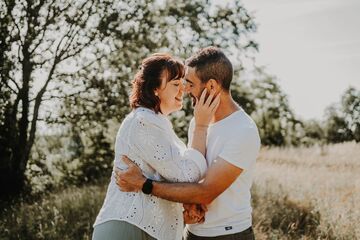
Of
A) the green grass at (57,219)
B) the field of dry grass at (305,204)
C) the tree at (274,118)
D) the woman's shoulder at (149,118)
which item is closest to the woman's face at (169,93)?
the woman's shoulder at (149,118)

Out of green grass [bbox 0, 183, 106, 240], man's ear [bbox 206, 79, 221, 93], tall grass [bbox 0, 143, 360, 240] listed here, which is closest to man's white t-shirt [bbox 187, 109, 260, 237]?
man's ear [bbox 206, 79, 221, 93]

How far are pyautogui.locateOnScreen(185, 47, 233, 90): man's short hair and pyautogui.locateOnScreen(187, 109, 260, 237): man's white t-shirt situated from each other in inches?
11.2

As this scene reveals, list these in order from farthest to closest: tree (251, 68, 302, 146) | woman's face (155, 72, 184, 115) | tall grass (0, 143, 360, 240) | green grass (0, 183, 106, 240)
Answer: tree (251, 68, 302, 146) < green grass (0, 183, 106, 240) < tall grass (0, 143, 360, 240) < woman's face (155, 72, 184, 115)

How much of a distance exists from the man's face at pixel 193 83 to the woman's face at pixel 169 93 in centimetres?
5

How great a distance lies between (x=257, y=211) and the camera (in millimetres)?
7934

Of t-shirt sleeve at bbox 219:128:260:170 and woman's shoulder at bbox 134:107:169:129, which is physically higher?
woman's shoulder at bbox 134:107:169:129

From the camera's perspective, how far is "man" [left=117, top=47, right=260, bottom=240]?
2.87 metres

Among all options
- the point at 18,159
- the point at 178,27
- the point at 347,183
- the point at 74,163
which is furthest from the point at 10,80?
the point at 347,183

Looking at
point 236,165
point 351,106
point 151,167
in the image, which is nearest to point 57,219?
point 151,167

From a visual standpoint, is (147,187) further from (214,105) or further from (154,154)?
(214,105)

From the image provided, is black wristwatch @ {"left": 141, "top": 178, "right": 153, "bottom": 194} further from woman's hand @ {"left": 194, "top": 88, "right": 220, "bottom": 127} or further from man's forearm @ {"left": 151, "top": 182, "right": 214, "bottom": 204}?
woman's hand @ {"left": 194, "top": 88, "right": 220, "bottom": 127}

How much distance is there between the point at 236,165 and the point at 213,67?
73 cm

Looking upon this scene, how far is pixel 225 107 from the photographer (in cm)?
320

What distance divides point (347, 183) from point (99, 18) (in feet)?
24.7
